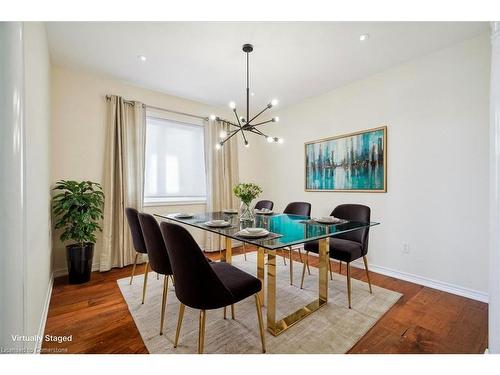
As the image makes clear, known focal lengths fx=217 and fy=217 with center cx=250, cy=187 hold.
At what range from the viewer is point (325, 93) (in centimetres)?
344

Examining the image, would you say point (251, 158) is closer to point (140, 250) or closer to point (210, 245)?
point (210, 245)

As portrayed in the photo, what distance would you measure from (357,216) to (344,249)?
0.50 meters

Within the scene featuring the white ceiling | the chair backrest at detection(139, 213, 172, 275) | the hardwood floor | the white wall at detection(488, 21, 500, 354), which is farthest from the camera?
the white ceiling

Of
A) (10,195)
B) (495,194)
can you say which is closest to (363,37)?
(495,194)

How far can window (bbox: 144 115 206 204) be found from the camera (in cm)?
344

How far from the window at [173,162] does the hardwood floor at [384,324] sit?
1.58 metres

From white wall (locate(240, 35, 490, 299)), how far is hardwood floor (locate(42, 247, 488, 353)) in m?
0.38

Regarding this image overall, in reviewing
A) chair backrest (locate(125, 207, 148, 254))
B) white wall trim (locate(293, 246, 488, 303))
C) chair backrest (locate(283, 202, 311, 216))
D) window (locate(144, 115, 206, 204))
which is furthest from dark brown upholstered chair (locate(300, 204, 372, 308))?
window (locate(144, 115, 206, 204))

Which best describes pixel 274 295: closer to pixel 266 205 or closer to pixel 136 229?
pixel 136 229

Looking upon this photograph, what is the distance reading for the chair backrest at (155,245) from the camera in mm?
1593

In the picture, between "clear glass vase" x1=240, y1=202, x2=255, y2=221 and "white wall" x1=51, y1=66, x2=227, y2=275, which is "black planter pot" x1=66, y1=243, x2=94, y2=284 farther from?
"clear glass vase" x1=240, y1=202, x2=255, y2=221

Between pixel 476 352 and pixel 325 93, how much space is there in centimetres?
328

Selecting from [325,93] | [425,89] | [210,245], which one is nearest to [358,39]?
[425,89]

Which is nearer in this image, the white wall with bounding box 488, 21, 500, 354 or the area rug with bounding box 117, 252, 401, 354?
the white wall with bounding box 488, 21, 500, 354
